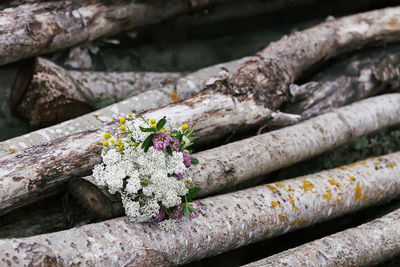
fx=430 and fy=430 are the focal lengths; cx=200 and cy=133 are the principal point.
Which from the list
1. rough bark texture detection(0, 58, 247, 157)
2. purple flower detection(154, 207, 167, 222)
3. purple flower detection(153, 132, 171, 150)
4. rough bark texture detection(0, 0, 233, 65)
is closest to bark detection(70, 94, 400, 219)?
purple flower detection(154, 207, 167, 222)

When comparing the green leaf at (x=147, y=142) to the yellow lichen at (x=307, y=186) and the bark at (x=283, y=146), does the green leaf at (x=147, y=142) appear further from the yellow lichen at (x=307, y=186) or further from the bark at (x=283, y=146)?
the yellow lichen at (x=307, y=186)

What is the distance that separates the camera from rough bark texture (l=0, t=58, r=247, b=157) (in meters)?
2.51

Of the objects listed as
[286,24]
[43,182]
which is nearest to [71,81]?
[43,182]

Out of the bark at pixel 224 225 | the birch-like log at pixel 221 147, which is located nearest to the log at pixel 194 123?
the birch-like log at pixel 221 147

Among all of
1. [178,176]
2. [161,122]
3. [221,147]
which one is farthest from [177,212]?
[221,147]

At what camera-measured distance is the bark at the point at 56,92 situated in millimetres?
2846

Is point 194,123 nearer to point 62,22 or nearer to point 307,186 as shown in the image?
point 307,186

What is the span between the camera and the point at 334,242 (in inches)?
95.5

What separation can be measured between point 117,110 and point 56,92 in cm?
42

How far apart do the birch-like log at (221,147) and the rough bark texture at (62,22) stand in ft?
3.13

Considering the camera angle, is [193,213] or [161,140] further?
[193,213]

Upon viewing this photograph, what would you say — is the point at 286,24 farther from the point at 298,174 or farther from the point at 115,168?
the point at 115,168

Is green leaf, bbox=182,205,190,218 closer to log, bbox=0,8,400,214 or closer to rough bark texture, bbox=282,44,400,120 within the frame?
log, bbox=0,8,400,214

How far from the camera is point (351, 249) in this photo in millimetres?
2434
